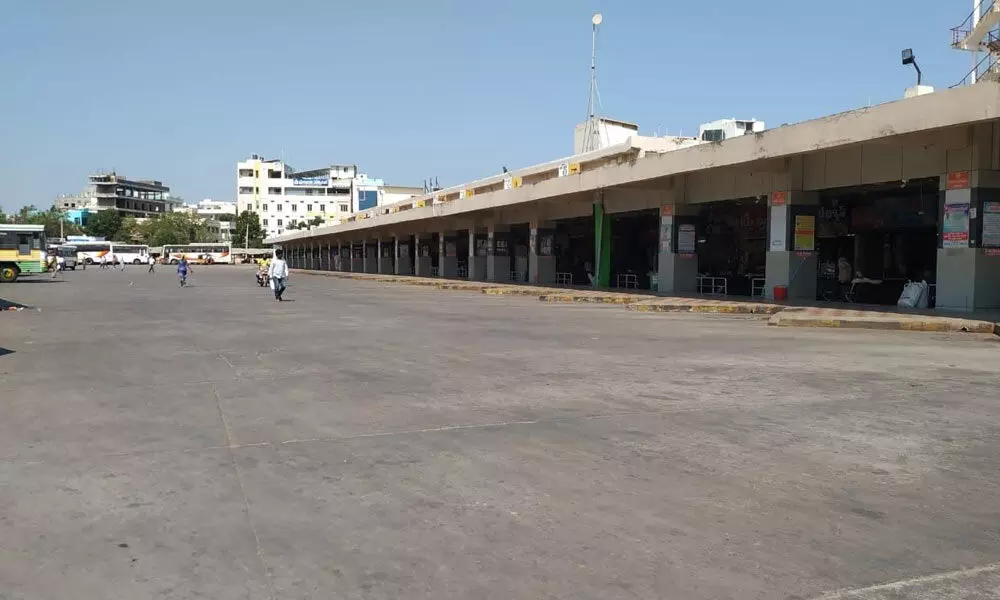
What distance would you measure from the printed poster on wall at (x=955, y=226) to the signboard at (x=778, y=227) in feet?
A: 16.0

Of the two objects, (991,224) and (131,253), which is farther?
(131,253)

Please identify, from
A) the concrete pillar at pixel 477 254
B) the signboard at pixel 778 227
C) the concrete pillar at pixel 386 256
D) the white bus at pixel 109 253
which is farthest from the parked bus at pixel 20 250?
the white bus at pixel 109 253

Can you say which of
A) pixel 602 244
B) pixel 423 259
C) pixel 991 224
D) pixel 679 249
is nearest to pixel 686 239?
pixel 679 249

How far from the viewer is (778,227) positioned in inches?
864

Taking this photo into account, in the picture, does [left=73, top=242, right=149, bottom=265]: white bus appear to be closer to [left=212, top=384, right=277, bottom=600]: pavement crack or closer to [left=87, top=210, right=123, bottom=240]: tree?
[left=87, top=210, right=123, bottom=240]: tree

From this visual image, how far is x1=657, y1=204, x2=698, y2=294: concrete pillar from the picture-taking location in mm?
26594

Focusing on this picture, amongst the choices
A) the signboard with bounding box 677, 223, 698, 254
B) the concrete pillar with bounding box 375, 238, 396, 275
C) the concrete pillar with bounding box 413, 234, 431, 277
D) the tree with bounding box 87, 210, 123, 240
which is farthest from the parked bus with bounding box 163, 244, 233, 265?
the signboard with bounding box 677, 223, 698, 254

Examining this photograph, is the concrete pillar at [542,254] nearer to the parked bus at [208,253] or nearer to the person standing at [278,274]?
the person standing at [278,274]

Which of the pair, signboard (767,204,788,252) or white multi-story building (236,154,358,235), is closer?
signboard (767,204,788,252)

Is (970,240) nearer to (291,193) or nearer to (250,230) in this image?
(250,230)

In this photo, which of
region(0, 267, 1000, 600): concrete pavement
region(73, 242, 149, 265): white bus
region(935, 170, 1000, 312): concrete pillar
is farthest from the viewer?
region(73, 242, 149, 265): white bus

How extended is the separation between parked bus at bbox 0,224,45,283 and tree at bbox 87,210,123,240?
105273 millimetres

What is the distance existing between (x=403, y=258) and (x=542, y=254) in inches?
938

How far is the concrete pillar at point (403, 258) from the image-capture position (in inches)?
2328
